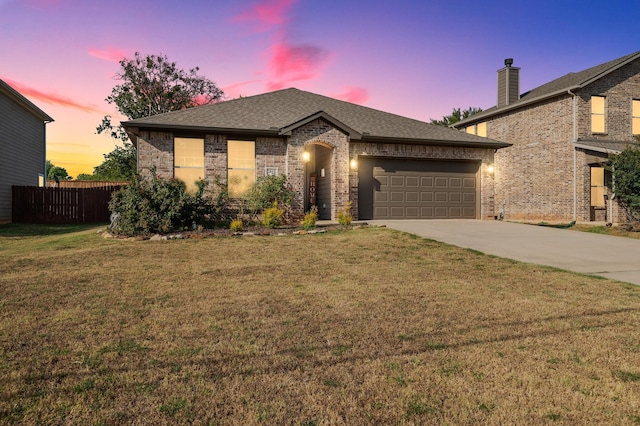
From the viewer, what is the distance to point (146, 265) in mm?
7004

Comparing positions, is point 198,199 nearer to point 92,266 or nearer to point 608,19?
point 92,266

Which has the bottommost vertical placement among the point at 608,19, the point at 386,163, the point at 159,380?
the point at 159,380

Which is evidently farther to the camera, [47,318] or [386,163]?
[386,163]

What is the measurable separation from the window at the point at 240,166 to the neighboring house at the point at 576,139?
12818mm

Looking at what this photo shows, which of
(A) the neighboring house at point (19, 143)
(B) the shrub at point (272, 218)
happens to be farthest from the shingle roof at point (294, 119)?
(A) the neighboring house at point (19, 143)

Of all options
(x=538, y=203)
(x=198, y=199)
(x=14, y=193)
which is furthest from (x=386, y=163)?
(x=14, y=193)

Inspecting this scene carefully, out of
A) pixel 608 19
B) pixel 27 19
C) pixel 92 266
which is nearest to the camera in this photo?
→ pixel 92 266

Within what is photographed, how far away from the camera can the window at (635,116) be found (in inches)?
707

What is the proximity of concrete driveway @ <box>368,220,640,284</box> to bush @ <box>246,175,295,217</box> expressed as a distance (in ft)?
13.0

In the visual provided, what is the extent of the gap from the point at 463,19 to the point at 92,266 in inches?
595

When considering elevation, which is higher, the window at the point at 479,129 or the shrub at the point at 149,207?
the window at the point at 479,129

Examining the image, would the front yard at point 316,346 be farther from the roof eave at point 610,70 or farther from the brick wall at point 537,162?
the roof eave at point 610,70

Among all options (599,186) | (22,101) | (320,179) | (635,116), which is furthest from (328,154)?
(635,116)

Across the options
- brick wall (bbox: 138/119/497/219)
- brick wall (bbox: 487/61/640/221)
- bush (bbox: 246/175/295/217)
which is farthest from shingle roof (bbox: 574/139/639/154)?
bush (bbox: 246/175/295/217)
